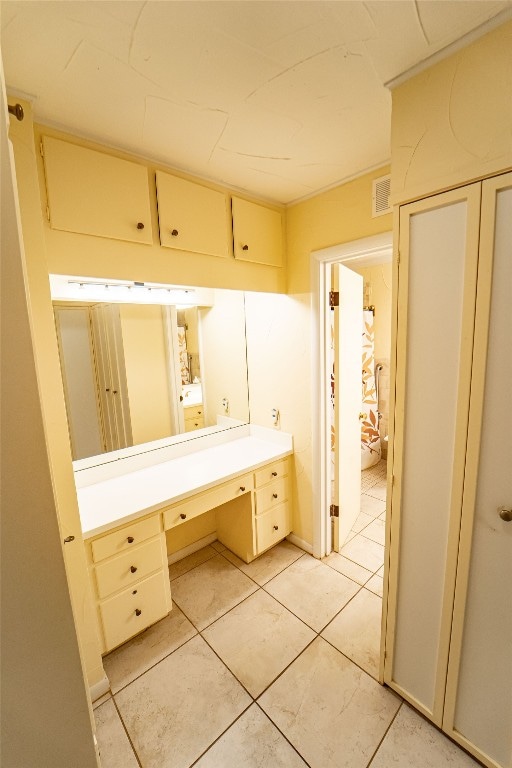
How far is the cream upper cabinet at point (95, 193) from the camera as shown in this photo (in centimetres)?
128

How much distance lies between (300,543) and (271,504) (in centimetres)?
45

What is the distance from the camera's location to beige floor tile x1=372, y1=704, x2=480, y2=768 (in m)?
1.19

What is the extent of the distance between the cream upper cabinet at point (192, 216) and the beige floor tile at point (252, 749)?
2.20 metres

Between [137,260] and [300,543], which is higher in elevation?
[137,260]

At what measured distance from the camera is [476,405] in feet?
3.41

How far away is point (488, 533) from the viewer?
3.51 feet

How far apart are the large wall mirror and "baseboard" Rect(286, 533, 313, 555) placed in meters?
0.99

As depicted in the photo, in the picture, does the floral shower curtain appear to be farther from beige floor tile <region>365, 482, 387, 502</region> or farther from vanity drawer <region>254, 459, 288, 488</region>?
vanity drawer <region>254, 459, 288, 488</region>

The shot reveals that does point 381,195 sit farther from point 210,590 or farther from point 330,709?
point 210,590

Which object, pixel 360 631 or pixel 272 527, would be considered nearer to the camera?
pixel 360 631

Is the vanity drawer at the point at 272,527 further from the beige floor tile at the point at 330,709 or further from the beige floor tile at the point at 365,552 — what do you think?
the beige floor tile at the point at 330,709

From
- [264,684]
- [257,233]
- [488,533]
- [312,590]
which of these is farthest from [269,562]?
[257,233]

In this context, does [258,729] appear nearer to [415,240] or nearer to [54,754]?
[54,754]

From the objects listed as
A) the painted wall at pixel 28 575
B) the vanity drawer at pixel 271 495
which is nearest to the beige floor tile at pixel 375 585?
the vanity drawer at pixel 271 495
